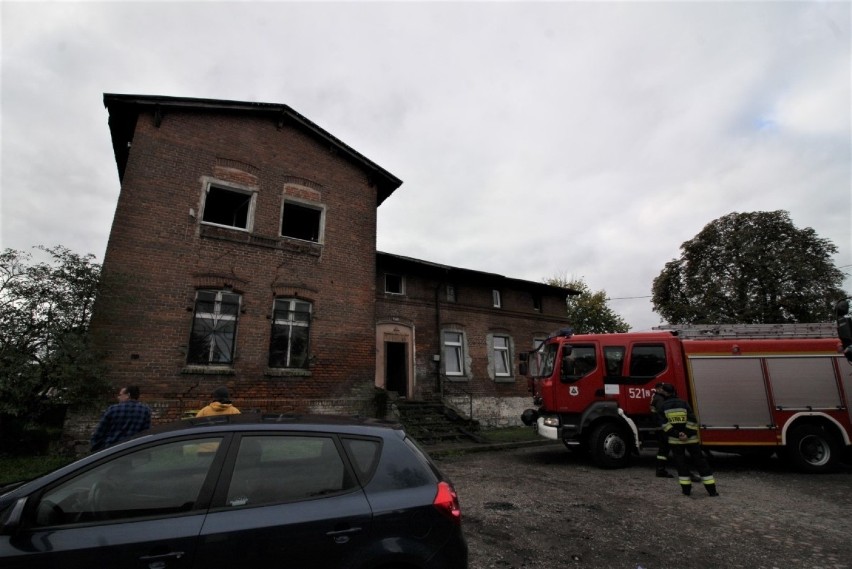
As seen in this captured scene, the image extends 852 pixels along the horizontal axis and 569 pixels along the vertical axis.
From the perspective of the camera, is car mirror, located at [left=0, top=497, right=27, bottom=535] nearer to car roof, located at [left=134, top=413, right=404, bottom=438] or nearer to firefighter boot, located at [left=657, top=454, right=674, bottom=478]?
car roof, located at [left=134, top=413, right=404, bottom=438]

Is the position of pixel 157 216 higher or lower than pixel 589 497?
higher

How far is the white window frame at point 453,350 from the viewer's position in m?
16.2

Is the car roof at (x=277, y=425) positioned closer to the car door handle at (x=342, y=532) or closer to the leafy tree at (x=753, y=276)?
the car door handle at (x=342, y=532)

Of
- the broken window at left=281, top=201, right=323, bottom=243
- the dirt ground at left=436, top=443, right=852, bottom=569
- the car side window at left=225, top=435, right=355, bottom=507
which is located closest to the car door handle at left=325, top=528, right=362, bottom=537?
the car side window at left=225, top=435, right=355, bottom=507

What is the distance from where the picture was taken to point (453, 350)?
16.6 m

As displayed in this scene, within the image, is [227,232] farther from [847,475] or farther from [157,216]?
[847,475]

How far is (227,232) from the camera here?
10680 mm

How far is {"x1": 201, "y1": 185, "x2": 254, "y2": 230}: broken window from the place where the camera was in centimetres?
1123

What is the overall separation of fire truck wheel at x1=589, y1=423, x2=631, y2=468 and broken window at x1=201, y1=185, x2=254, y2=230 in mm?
9937

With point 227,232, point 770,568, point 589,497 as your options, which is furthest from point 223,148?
point 770,568

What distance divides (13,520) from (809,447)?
482 inches

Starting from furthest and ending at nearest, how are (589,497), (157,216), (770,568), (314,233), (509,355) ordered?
1. (509,355)
2. (314,233)
3. (157,216)
4. (589,497)
5. (770,568)

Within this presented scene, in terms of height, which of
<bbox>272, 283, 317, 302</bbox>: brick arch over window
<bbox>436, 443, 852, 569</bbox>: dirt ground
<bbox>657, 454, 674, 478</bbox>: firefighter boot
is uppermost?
<bbox>272, 283, 317, 302</bbox>: brick arch over window

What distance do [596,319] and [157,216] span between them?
3680 cm
